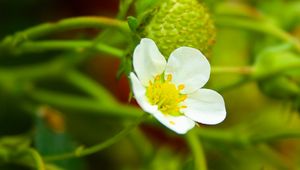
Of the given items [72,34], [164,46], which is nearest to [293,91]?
[164,46]

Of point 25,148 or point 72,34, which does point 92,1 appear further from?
point 25,148

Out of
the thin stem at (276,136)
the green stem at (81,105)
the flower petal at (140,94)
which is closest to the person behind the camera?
the flower petal at (140,94)

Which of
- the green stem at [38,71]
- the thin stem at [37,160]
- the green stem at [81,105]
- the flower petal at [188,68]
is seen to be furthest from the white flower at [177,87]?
the green stem at [38,71]

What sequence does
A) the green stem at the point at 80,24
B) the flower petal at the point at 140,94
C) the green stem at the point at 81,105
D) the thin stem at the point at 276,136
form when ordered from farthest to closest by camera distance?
the green stem at the point at 81,105 → the thin stem at the point at 276,136 → the green stem at the point at 80,24 → the flower petal at the point at 140,94

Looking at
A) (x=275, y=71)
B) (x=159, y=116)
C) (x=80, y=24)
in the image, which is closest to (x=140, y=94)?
(x=159, y=116)

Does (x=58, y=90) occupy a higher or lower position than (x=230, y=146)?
higher

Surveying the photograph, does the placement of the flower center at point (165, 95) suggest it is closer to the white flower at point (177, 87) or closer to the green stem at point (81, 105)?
the white flower at point (177, 87)
